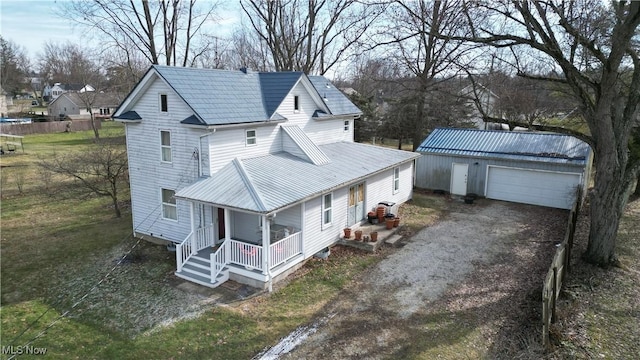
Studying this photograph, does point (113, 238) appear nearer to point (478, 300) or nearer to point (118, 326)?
point (118, 326)

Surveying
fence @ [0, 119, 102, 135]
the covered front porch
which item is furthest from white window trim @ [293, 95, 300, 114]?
fence @ [0, 119, 102, 135]

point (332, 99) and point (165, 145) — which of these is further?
point (332, 99)

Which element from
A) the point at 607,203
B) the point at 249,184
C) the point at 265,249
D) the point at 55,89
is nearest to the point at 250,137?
the point at 249,184

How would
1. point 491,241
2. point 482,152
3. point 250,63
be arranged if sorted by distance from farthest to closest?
point 250,63
point 482,152
point 491,241

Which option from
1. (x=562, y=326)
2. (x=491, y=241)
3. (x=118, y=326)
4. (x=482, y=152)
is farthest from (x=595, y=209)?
(x=118, y=326)

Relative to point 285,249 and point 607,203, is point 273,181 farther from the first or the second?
point 607,203

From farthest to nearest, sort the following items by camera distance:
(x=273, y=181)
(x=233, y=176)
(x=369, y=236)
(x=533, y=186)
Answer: (x=533, y=186)
(x=369, y=236)
(x=233, y=176)
(x=273, y=181)

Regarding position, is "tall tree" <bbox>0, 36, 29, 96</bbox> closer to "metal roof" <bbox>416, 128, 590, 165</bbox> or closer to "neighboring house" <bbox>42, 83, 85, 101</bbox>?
"neighboring house" <bbox>42, 83, 85, 101</bbox>
